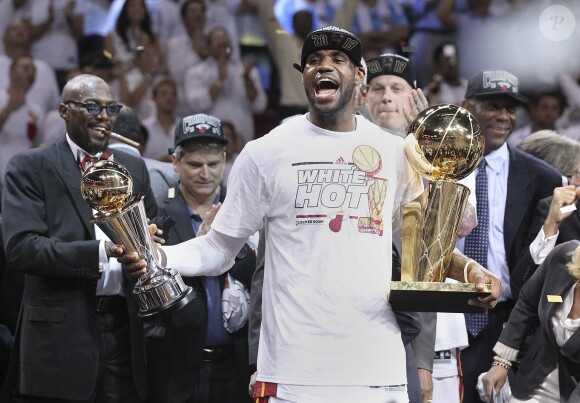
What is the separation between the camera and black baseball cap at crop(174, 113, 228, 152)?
484cm

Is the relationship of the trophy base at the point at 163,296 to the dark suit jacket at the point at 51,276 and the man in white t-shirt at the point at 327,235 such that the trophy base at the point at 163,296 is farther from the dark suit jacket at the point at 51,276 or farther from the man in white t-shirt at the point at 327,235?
the dark suit jacket at the point at 51,276

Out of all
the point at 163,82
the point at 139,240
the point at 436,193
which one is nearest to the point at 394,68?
the point at 436,193

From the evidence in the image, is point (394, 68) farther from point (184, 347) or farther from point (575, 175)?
point (184, 347)

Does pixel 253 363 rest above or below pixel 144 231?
below

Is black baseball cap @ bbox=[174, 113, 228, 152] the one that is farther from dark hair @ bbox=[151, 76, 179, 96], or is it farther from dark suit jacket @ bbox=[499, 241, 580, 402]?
dark hair @ bbox=[151, 76, 179, 96]

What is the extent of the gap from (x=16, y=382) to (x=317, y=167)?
1981mm

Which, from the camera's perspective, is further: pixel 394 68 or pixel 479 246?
pixel 479 246

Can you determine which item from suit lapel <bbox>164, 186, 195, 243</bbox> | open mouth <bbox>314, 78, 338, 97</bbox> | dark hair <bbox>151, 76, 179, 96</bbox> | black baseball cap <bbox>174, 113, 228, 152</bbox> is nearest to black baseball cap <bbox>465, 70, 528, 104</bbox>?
black baseball cap <bbox>174, 113, 228, 152</bbox>

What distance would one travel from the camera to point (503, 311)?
4.96 meters

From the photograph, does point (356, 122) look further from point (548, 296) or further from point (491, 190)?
point (491, 190)

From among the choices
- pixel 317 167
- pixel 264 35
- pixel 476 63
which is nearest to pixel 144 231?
A: pixel 317 167

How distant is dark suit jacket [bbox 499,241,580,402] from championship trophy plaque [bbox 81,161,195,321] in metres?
1.78

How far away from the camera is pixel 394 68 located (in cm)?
471

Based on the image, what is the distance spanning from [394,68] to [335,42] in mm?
1556
